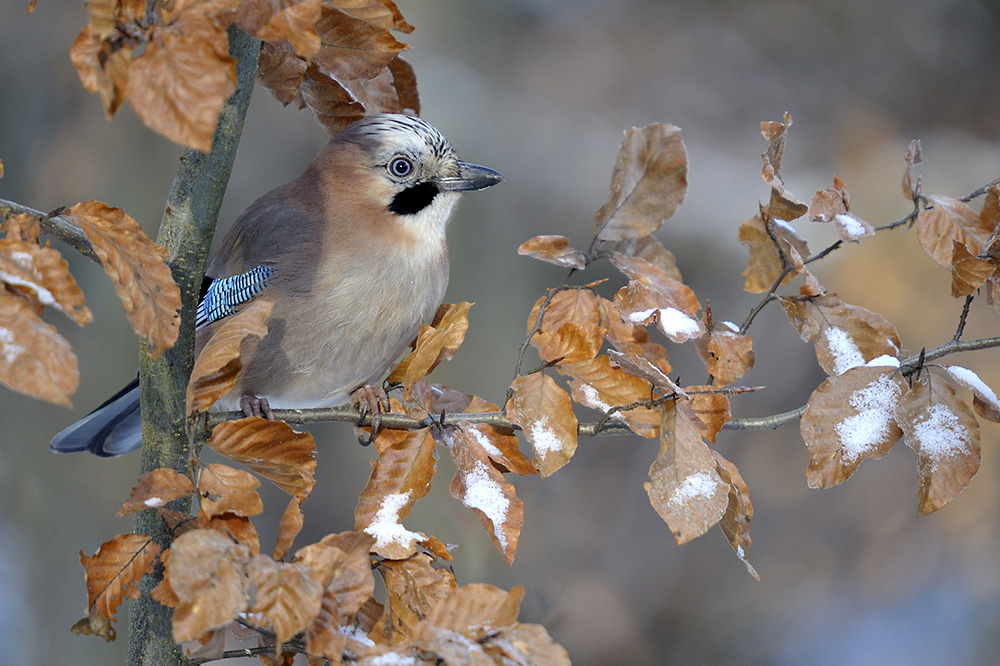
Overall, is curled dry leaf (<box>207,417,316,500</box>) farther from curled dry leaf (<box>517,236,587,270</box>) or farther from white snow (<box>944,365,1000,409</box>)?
white snow (<box>944,365,1000,409</box>)

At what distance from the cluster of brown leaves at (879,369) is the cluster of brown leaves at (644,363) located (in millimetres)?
72

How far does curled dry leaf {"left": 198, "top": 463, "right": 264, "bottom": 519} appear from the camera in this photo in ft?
2.06

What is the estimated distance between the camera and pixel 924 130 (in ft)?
11.2

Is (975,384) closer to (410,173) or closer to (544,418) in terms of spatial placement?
(544,418)

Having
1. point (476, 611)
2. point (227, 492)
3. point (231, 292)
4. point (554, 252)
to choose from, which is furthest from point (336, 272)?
point (476, 611)

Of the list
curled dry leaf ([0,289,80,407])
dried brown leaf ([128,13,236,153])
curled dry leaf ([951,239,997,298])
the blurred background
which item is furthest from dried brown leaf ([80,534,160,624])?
the blurred background

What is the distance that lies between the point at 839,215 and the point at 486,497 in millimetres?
384

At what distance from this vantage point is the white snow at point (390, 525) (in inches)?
27.3

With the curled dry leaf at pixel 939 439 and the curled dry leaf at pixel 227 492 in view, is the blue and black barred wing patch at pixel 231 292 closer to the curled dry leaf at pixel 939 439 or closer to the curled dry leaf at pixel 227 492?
the curled dry leaf at pixel 227 492

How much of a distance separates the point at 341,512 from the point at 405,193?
1.67 m

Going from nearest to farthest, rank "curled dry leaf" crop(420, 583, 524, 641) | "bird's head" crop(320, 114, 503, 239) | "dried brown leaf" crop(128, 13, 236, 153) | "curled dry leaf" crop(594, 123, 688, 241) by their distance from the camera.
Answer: "dried brown leaf" crop(128, 13, 236, 153)
"curled dry leaf" crop(420, 583, 524, 641)
"curled dry leaf" crop(594, 123, 688, 241)
"bird's head" crop(320, 114, 503, 239)

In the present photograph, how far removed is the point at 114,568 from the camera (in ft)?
2.14

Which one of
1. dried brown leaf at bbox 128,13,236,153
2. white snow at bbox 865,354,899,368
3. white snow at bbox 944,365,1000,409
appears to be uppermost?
dried brown leaf at bbox 128,13,236,153

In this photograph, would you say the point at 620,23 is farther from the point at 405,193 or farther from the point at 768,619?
the point at 405,193
